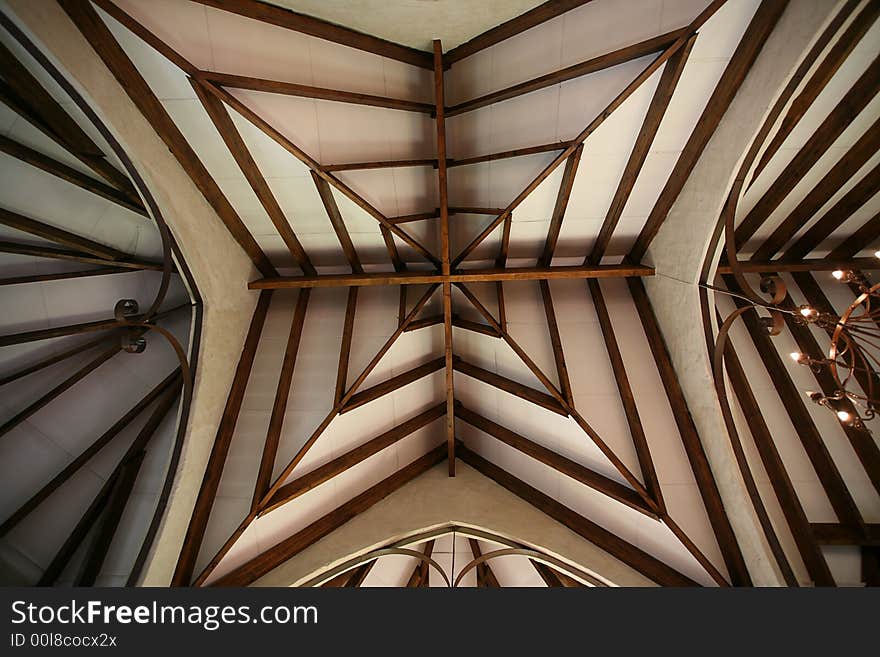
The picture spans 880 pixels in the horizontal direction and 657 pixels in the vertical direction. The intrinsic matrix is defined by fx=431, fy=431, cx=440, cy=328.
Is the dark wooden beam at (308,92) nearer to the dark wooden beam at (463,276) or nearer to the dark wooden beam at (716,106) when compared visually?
the dark wooden beam at (463,276)

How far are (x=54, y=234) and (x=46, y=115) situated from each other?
4.24 feet

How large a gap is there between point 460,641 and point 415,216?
5.06 m

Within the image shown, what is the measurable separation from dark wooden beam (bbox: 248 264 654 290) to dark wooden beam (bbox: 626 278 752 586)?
0.64 m

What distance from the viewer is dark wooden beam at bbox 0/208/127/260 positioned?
464cm

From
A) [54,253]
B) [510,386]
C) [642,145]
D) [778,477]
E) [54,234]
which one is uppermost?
[642,145]

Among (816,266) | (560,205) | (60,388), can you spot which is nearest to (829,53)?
(560,205)

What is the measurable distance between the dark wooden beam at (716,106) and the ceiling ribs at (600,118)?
15.9 inches

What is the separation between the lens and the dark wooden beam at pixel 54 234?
464 cm

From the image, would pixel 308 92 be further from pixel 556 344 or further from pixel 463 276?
pixel 556 344

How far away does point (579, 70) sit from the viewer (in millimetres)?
4496

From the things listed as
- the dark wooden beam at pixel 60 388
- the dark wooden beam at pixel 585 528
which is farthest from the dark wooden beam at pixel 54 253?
the dark wooden beam at pixel 585 528

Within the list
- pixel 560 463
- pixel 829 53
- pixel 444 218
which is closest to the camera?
pixel 829 53

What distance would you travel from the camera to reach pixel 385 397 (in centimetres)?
648

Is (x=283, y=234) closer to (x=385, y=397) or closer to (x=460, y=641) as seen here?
(x=385, y=397)
